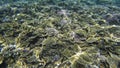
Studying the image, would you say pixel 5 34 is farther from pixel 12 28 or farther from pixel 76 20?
pixel 76 20

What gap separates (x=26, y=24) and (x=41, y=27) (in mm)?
585

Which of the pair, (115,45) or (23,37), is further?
(23,37)

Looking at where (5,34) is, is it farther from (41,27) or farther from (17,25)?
(41,27)

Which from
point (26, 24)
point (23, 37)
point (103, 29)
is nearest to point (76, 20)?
point (103, 29)

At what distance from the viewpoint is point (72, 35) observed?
4.34m

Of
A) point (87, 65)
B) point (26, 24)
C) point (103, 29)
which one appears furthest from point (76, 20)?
point (87, 65)

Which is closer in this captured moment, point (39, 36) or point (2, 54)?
point (2, 54)

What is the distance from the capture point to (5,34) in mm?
4734

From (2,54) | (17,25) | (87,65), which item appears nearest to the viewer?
(87,65)

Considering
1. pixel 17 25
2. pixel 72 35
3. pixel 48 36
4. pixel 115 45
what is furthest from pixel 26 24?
pixel 115 45

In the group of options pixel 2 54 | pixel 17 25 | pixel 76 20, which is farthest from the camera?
pixel 76 20

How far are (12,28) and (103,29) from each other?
8.84ft

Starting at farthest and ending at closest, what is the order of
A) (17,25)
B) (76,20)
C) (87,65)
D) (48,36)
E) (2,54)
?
(76,20) < (17,25) < (48,36) < (2,54) < (87,65)

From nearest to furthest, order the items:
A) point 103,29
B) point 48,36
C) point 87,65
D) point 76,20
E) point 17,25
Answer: point 87,65, point 48,36, point 103,29, point 17,25, point 76,20
